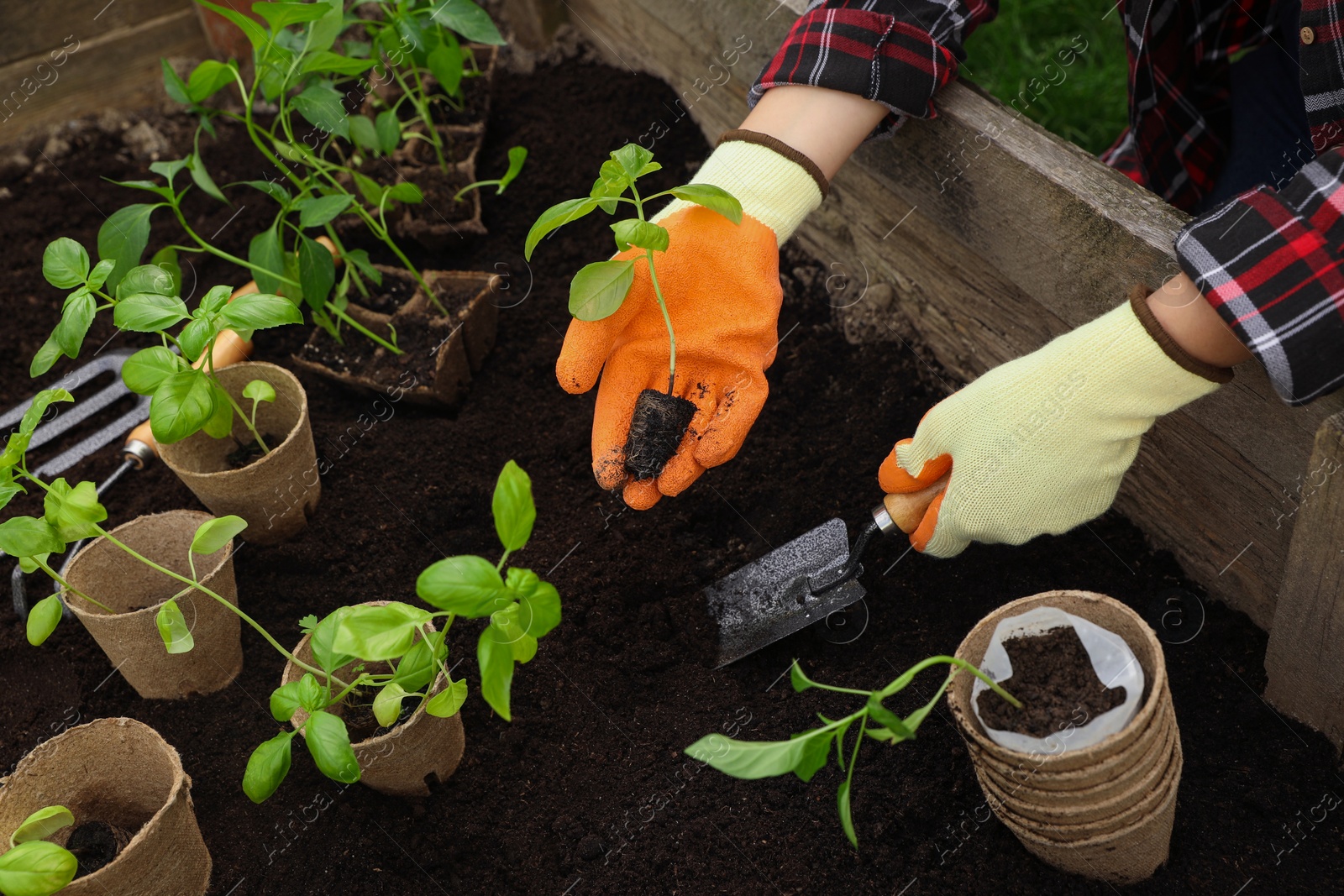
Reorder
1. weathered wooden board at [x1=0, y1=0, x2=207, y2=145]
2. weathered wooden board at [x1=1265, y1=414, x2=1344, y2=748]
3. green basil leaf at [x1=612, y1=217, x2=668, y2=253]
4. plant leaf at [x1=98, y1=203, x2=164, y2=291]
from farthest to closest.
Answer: weathered wooden board at [x1=0, y1=0, x2=207, y2=145] → plant leaf at [x1=98, y1=203, x2=164, y2=291] → green basil leaf at [x1=612, y1=217, x2=668, y2=253] → weathered wooden board at [x1=1265, y1=414, x2=1344, y2=748]

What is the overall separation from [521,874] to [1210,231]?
3.98 feet

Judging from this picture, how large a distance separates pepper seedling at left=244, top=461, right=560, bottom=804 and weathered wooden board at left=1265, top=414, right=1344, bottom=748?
35.3 inches

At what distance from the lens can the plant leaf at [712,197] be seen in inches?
50.0

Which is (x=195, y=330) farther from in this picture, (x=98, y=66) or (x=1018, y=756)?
(x=98, y=66)

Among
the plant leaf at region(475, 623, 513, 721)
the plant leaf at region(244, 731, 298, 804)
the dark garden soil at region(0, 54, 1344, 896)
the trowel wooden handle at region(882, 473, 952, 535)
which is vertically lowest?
the dark garden soil at region(0, 54, 1344, 896)

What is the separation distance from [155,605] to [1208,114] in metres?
1.98

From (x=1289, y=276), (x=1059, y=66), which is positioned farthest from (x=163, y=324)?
(x=1059, y=66)

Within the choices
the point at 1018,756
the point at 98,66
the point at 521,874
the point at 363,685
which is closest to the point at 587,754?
the point at 521,874

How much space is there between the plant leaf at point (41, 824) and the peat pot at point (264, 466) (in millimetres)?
558

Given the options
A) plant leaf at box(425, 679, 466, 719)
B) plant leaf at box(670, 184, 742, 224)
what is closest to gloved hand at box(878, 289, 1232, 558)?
plant leaf at box(670, 184, 742, 224)

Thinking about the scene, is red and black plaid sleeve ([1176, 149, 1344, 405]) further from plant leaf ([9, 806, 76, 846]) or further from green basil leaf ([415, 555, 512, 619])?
plant leaf ([9, 806, 76, 846])

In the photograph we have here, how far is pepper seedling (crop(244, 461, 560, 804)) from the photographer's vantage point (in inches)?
37.0

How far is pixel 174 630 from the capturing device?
4.37ft

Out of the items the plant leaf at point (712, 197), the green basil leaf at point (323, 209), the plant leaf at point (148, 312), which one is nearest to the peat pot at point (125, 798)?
the plant leaf at point (148, 312)
